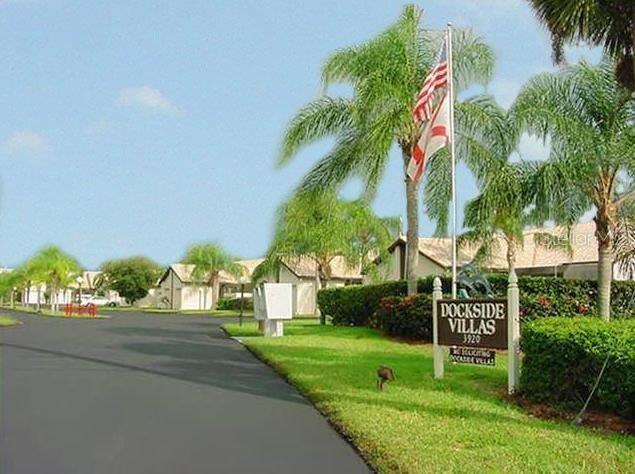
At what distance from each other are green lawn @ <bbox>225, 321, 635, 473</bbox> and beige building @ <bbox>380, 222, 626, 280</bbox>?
19.3 m

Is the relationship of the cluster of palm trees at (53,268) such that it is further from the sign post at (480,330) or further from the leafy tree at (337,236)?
the sign post at (480,330)

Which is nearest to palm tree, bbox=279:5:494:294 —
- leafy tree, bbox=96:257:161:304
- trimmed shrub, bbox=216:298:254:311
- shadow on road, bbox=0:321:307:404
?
shadow on road, bbox=0:321:307:404

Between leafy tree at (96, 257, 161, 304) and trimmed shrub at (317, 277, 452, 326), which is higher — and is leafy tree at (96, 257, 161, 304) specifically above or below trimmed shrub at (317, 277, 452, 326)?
above

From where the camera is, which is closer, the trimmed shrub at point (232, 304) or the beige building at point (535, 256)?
the beige building at point (535, 256)

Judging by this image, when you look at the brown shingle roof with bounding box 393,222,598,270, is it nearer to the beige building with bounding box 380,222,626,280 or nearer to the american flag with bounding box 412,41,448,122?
the beige building with bounding box 380,222,626,280

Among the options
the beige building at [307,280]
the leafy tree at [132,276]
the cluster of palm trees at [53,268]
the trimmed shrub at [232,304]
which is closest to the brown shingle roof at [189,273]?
the leafy tree at [132,276]

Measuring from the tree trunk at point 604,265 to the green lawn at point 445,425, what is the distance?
3.83 m

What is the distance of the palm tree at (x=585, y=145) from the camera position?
58.5 feet

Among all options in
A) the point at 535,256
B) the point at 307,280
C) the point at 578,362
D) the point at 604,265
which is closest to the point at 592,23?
the point at 578,362

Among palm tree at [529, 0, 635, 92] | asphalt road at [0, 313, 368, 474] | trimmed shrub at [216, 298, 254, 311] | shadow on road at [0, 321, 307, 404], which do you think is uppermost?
palm tree at [529, 0, 635, 92]

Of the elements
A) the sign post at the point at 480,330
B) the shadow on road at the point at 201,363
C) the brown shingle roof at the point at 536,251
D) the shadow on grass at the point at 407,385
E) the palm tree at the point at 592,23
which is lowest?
the shadow on road at the point at 201,363

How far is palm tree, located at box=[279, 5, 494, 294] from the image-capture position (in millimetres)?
20797

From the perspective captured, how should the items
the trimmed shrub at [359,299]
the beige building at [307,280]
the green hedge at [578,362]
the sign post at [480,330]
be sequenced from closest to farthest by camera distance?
the green hedge at [578,362] → the sign post at [480,330] → the trimmed shrub at [359,299] → the beige building at [307,280]

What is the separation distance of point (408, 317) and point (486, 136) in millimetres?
5308
